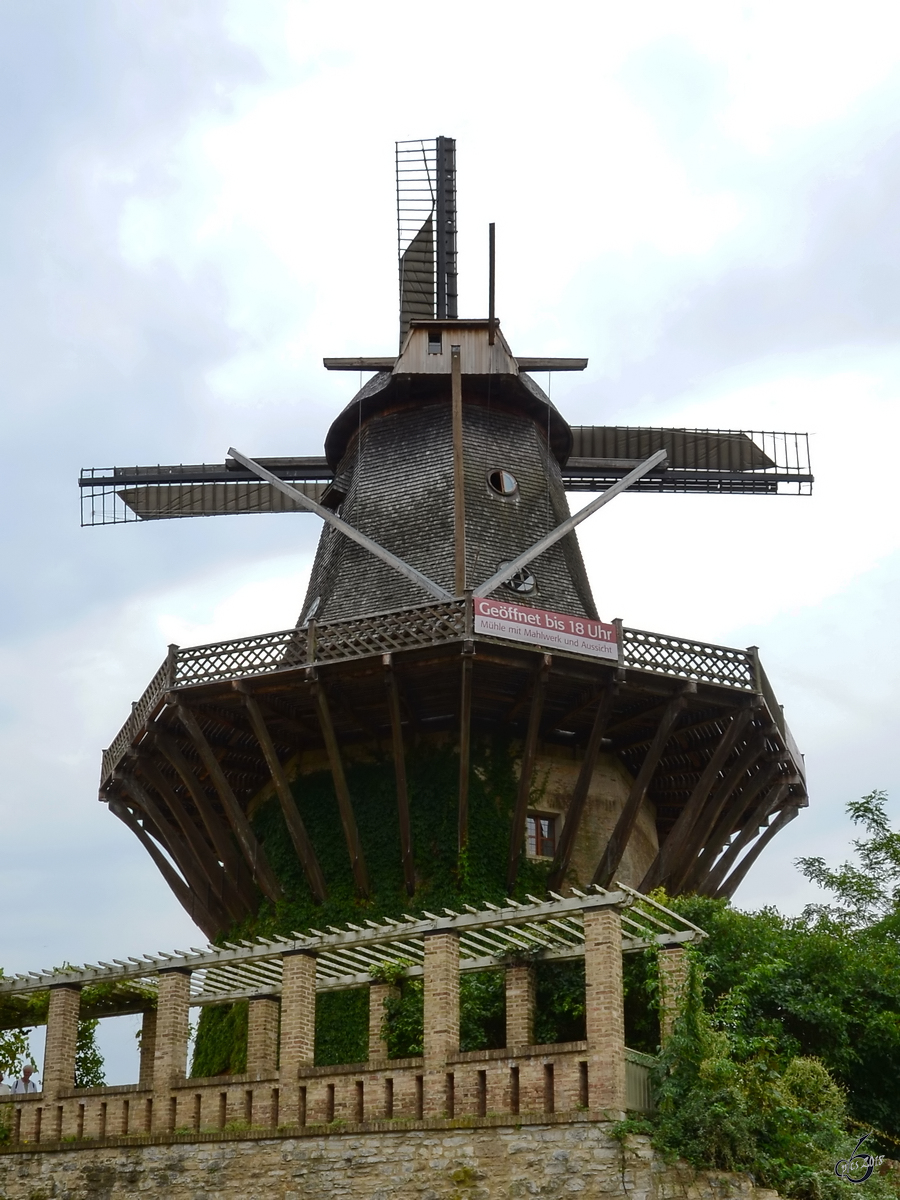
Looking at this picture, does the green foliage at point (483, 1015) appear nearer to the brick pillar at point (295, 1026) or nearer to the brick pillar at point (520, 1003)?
the brick pillar at point (520, 1003)

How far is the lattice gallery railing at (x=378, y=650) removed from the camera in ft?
86.5

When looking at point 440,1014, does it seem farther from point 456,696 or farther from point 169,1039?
point 456,696

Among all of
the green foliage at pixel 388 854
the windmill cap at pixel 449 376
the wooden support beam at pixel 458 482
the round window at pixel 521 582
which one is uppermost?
the windmill cap at pixel 449 376

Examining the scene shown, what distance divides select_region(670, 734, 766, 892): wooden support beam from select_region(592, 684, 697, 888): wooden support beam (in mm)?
1284

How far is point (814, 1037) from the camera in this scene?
74.4ft

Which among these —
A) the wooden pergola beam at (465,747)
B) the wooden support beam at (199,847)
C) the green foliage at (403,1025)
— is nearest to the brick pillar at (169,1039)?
the green foliage at (403,1025)

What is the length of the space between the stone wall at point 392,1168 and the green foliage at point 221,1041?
5.77 metres

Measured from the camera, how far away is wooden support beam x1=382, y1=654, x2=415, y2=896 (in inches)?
1032

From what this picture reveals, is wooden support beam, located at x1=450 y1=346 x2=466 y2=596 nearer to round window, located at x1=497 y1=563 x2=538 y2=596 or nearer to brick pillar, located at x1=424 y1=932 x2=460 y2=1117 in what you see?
round window, located at x1=497 y1=563 x2=538 y2=596

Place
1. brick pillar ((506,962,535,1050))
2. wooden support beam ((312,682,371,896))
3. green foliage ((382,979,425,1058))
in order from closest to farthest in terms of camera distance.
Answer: brick pillar ((506,962,535,1050))
green foliage ((382,979,425,1058))
wooden support beam ((312,682,371,896))

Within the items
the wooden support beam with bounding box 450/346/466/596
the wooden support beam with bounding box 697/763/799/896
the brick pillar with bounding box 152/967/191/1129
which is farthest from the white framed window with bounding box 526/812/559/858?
the brick pillar with bounding box 152/967/191/1129

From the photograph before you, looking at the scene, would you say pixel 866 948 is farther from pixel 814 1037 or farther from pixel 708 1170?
pixel 708 1170

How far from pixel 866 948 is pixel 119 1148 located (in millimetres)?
11458

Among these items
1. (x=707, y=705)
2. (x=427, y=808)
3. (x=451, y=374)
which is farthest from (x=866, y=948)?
(x=451, y=374)
